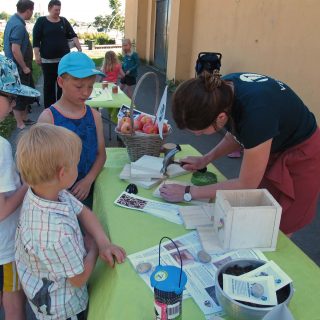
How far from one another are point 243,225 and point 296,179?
22.0 inches

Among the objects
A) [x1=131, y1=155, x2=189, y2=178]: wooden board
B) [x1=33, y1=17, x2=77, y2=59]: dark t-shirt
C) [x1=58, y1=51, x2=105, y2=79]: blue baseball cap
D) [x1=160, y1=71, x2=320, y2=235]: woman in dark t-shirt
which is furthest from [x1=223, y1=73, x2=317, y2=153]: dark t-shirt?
[x1=33, y1=17, x2=77, y2=59]: dark t-shirt

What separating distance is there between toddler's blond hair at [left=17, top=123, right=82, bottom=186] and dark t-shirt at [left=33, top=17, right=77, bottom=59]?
14.6ft

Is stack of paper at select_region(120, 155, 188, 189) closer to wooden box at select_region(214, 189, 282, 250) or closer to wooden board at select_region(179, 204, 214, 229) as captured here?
wooden board at select_region(179, 204, 214, 229)

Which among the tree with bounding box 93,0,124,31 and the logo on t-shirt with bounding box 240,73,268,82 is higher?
the logo on t-shirt with bounding box 240,73,268,82

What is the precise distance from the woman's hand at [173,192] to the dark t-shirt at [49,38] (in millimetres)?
4257

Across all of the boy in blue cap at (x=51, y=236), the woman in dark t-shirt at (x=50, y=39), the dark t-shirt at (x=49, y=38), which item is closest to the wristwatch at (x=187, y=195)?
the boy in blue cap at (x=51, y=236)

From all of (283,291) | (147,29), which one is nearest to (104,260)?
(283,291)

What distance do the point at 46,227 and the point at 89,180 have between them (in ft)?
2.54

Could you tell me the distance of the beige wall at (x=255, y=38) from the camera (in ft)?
13.6

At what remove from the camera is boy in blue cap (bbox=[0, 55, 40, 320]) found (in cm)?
132

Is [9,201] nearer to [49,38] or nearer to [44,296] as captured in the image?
[44,296]

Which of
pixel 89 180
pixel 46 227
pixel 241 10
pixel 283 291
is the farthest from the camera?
pixel 241 10

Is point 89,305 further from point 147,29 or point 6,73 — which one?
point 147,29

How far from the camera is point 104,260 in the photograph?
1305 mm
